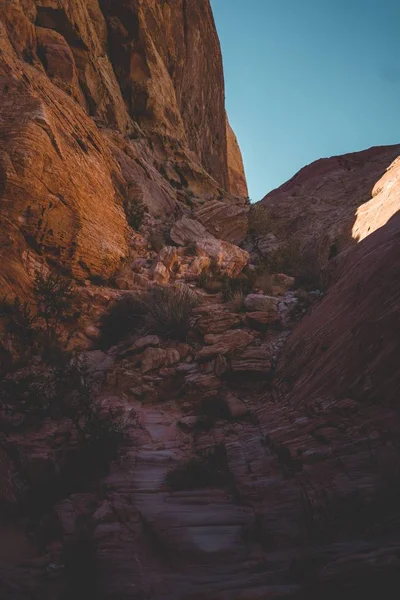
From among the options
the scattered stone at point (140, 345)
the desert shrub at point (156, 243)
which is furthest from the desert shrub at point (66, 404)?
the desert shrub at point (156, 243)

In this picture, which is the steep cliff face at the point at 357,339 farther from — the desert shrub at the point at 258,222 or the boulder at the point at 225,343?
the desert shrub at the point at 258,222

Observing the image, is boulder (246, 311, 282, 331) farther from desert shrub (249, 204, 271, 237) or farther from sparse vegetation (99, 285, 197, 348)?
desert shrub (249, 204, 271, 237)

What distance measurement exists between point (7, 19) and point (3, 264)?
1046cm

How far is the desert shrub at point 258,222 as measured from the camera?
1700 cm

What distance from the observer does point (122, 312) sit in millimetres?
7734

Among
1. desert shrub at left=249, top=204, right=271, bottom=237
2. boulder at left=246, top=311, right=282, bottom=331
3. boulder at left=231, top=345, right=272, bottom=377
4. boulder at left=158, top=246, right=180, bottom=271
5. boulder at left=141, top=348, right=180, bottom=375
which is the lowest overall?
boulder at left=231, top=345, right=272, bottom=377

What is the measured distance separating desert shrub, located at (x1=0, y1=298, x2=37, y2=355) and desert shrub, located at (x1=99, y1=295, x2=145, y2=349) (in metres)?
1.38

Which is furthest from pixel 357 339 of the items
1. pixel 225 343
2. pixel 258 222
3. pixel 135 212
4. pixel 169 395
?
pixel 258 222

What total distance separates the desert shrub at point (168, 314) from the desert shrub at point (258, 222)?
995cm

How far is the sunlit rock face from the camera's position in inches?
529

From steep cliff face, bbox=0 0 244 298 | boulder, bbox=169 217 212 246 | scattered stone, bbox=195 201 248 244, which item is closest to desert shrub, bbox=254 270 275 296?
boulder, bbox=169 217 212 246

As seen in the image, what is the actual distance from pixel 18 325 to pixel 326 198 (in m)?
17.2

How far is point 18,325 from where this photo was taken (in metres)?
6.18

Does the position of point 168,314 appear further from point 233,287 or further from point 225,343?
point 233,287
